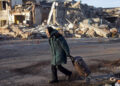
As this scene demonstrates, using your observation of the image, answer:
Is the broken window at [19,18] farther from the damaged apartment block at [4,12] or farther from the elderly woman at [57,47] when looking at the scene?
the elderly woman at [57,47]

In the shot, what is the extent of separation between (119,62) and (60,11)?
26.8m

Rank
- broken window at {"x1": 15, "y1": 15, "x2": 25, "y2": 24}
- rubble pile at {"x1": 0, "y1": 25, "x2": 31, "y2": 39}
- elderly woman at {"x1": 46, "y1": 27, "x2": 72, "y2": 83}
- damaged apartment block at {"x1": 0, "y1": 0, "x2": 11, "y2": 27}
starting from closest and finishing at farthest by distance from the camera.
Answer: elderly woman at {"x1": 46, "y1": 27, "x2": 72, "y2": 83}
rubble pile at {"x1": 0, "y1": 25, "x2": 31, "y2": 39}
broken window at {"x1": 15, "y1": 15, "x2": 25, "y2": 24}
damaged apartment block at {"x1": 0, "y1": 0, "x2": 11, "y2": 27}

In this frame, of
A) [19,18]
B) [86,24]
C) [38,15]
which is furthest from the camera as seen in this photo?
[19,18]

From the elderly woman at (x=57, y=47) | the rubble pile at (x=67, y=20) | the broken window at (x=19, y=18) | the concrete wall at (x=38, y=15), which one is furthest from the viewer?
the broken window at (x=19, y=18)

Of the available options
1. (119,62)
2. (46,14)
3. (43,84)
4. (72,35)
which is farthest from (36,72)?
(46,14)

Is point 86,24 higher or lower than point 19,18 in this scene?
lower

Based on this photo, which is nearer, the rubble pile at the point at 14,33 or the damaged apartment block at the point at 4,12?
the rubble pile at the point at 14,33

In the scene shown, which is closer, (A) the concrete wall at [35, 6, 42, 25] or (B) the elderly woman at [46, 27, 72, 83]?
(B) the elderly woman at [46, 27, 72, 83]

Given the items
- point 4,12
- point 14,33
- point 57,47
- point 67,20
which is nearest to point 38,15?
point 67,20

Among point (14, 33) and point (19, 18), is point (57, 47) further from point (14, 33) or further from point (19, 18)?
point (19, 18)

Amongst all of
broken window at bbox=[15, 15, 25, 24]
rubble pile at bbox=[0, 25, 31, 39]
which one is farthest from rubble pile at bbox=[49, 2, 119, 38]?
broken window at bbox=[15, 15, 25, 24]

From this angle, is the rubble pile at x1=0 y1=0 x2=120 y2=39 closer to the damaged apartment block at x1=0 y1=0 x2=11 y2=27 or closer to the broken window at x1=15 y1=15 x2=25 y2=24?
the broken window at x1=15 y1=15 x2=25 y2=24

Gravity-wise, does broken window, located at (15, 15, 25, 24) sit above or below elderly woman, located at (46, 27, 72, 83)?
below

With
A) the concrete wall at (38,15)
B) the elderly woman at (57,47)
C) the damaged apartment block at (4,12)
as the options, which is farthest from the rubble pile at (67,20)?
the elderly woman at (57,47)
